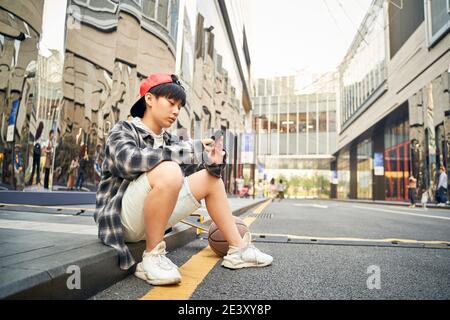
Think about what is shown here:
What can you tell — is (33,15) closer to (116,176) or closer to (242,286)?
(116,176)

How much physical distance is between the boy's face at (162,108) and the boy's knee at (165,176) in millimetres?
402

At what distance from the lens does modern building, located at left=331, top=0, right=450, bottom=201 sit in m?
15.8

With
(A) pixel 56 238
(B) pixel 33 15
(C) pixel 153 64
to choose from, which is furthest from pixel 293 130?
(A) pixel 56 238

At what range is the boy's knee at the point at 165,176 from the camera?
1816mm

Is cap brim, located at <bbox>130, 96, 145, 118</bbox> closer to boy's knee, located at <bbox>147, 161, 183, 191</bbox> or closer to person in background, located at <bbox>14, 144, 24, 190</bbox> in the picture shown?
boy's knee, located at <bbox>147, 161, 183, 191</bbox>

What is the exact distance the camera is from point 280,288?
1.85 meters

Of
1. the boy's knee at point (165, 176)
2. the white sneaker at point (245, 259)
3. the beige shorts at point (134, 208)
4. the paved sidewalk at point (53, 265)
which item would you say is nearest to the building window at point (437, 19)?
the white sneaker at point (245, 259)

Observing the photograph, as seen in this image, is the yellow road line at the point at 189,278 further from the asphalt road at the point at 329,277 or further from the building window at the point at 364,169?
the building window at the point at 364,169

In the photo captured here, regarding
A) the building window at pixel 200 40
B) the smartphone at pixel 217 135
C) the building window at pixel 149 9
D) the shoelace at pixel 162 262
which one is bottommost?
the shoelace at pixel 162 262

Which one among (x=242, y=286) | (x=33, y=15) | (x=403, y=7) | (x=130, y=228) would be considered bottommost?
(x=242, y=286)

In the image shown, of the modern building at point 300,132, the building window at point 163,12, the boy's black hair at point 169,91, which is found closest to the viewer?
the boy's black hair at point 169,91

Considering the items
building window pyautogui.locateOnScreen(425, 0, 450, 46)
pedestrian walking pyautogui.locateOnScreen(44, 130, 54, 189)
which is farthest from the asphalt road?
building window pyautogui.locateOnScreen(425, 0, 450, 46)

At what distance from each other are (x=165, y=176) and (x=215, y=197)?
526 mm

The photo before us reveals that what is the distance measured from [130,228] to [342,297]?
49.1 inches
